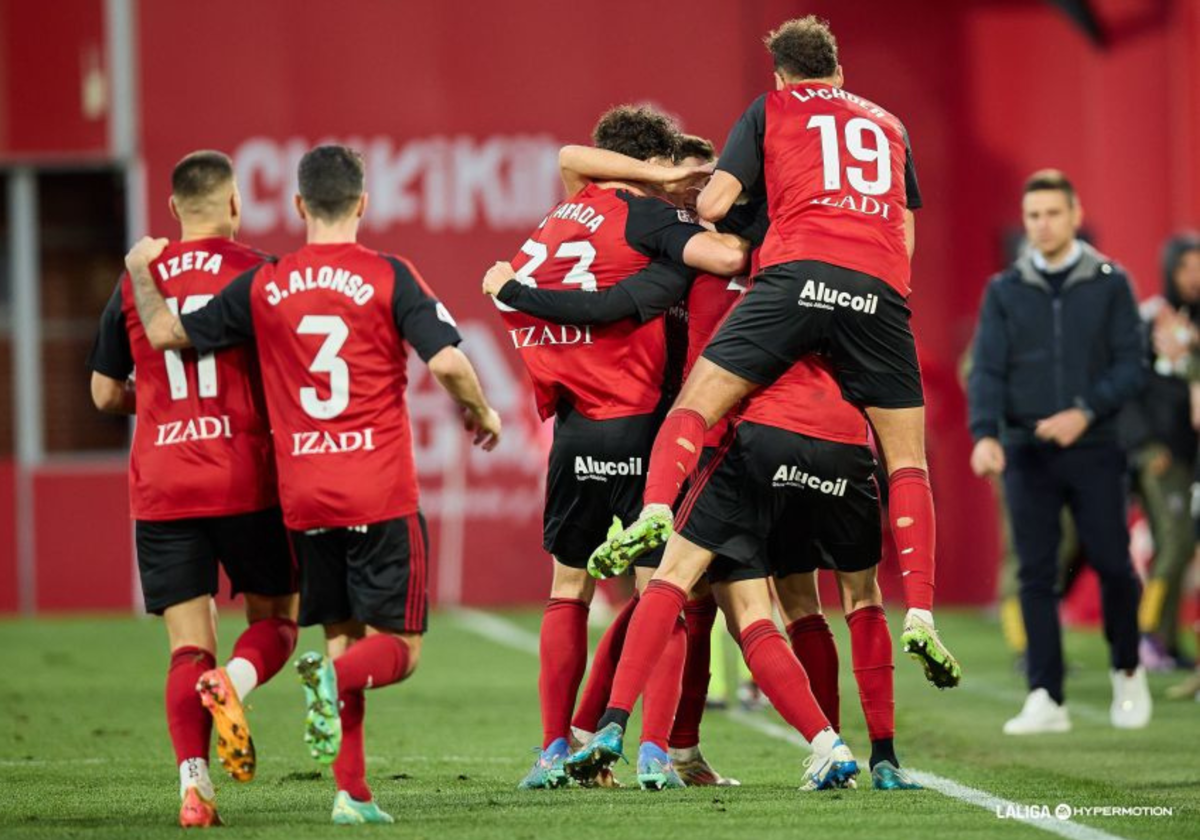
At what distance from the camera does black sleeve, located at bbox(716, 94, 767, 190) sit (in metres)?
7.05

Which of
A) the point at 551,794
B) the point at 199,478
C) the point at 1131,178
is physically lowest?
the point at 551,794

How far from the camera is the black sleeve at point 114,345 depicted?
6.77 meters

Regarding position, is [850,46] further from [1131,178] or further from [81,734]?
[81,734]

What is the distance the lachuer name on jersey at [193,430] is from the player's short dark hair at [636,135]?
1.70 m

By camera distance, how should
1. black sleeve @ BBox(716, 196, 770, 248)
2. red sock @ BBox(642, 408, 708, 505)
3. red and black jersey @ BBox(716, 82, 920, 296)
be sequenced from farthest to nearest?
black sleeve @ BBox(716, 196, 770, 248)
red and black jersey @ BBox(716, 82, 920, 296)
red sock @ BBox(642, 408, 708, 505)

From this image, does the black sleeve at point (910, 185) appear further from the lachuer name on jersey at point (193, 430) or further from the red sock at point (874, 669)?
the lachuer name on jersey at point (193, 430)

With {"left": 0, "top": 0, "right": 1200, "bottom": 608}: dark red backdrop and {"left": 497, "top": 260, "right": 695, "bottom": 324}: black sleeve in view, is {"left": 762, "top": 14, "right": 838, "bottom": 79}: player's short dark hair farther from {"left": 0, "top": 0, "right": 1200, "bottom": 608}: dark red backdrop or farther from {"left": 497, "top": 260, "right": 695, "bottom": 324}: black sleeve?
{"left": 0, "top": 0, "right": 1200, "bottom": 608}: dark red backdrop

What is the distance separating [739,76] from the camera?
18641mm

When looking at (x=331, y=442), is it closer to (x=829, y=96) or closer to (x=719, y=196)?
(x=719, y=196)

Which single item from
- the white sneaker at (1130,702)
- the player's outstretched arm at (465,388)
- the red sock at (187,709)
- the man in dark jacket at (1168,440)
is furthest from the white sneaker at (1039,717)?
the red sock at (187,709)

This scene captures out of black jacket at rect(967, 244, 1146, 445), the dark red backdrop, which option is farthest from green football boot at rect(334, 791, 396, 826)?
the dark red backdrop

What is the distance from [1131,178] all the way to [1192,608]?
350 centimetres

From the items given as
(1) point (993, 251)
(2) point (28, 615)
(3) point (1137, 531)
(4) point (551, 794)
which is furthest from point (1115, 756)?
(2) point (28, 615)

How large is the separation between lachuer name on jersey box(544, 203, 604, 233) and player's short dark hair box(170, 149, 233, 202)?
1.19 metres
